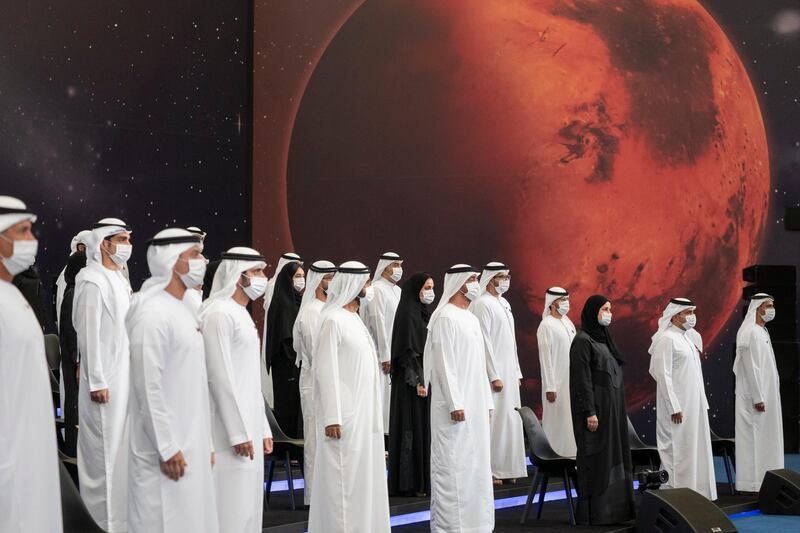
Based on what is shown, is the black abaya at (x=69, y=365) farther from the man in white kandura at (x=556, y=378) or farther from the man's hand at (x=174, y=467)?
the man in white kandura at (x=556, y=378)

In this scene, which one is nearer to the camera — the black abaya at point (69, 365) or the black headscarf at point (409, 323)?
the black abaya at point (69, 365)

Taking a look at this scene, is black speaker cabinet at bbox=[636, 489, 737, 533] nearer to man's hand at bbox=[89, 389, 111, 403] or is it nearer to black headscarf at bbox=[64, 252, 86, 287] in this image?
man's hand at bbox=[89, 389, 111, 403]

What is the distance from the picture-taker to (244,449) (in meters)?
4.86

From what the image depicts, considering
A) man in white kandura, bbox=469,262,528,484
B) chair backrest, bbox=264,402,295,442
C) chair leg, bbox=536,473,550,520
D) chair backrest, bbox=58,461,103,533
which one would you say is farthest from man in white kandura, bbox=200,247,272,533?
man in white kandura, bbox=469,262,528,484

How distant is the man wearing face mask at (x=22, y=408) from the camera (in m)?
3.49

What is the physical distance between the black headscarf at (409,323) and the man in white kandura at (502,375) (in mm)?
1179

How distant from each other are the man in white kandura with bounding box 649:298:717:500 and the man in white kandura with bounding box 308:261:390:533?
3221mm

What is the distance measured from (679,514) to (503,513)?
66.8 inches

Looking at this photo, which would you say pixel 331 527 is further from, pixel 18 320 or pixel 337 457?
pixel 18 320

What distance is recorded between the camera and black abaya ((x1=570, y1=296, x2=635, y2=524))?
7.14 metres

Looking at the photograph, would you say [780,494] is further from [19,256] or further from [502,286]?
[19,256]

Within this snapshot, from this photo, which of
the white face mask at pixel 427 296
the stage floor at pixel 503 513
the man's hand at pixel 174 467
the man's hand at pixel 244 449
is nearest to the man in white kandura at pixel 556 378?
the stage floor at pixel 503 513

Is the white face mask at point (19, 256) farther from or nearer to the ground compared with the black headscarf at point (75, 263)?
nearer to the ground

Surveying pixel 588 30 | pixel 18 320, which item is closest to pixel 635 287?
pixel 588 30
